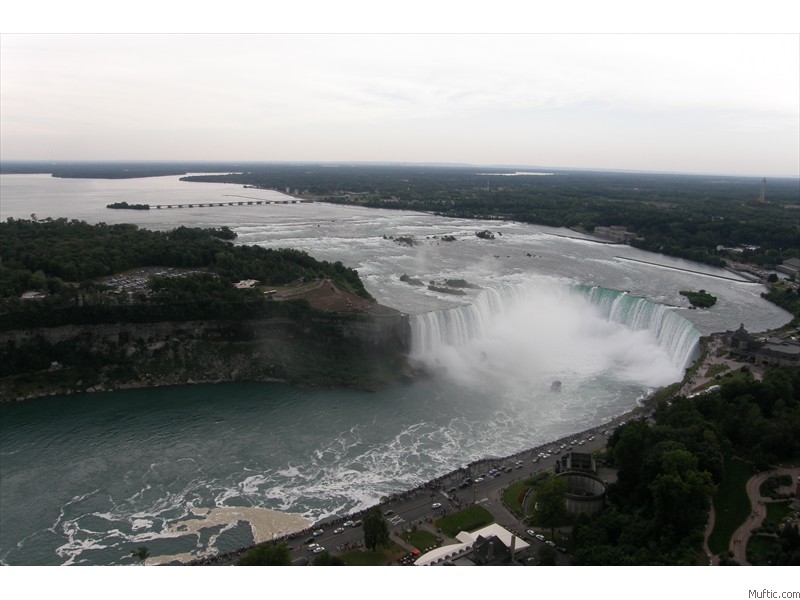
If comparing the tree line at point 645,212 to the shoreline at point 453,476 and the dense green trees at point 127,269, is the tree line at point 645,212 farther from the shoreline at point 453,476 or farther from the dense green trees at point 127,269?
the dense green trees at point 127,269

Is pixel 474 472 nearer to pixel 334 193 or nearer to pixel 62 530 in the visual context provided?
pixel 62 530

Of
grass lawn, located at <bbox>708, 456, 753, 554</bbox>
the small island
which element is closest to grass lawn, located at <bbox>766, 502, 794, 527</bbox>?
grass lawn, located at <bbox>708, 456, 753, 554</bbox>

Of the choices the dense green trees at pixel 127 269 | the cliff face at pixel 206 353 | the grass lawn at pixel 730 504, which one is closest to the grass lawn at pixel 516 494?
the grass lawn at pixel 730 504

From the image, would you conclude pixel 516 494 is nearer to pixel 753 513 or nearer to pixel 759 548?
pixel 753 513

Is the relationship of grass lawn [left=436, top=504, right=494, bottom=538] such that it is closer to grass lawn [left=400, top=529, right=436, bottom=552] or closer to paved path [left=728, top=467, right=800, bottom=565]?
grass lawn [left=400, top=529, right=436, bottom=552]

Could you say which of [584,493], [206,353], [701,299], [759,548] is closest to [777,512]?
[759,548]

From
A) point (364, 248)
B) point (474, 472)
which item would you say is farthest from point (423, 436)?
point (364, 248)
